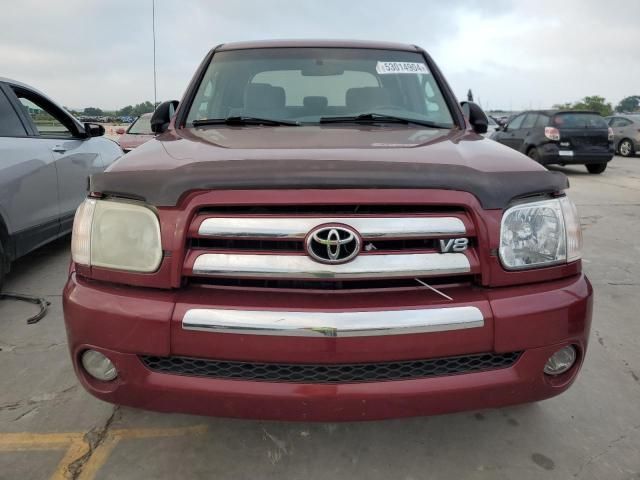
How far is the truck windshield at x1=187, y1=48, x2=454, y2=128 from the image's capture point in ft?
9.18

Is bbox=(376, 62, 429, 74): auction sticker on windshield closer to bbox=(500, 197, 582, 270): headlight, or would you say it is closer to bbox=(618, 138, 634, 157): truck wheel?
bbox=(500, 197, 582, 270): headlight

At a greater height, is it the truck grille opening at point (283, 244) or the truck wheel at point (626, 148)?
the truck grille opening at point (283, 244)

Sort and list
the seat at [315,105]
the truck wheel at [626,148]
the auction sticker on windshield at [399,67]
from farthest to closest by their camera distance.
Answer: the truck wheel at [626,148], the auction sticker on windshield at [399,67], the seat at [315,105]

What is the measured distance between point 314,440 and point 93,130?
168 inches

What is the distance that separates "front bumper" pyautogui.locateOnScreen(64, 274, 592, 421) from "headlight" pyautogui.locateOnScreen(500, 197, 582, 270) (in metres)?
0.10

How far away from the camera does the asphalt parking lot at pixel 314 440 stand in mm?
1926

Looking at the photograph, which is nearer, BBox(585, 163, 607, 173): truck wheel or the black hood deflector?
the black hood deflector

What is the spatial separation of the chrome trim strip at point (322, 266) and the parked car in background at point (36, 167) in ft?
8.92

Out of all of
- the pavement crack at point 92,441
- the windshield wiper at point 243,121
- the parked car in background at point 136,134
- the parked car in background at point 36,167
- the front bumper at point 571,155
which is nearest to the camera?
the pavement crack at point 92,441

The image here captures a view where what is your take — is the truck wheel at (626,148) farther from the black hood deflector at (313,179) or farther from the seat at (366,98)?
the black hood deflector at (313,179)

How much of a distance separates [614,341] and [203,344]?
2659 mm

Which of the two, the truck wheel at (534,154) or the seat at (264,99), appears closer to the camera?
the seat at (264,99)

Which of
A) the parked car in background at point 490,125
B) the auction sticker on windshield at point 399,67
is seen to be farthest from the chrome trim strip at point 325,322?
the auction sticker on windshield at point 399,67

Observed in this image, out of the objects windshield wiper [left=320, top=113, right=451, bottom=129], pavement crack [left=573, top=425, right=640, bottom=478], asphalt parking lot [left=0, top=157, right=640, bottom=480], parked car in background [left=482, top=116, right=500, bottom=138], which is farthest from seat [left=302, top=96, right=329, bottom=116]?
pavement crack [left=573, top=425, right=640, bottom=478]
